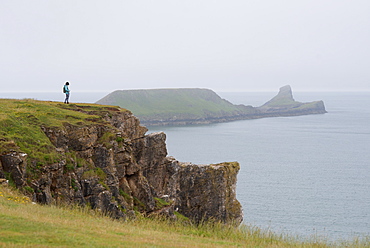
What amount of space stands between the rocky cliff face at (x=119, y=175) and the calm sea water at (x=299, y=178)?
10.6 meters

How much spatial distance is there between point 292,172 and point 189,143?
67127 millimetres

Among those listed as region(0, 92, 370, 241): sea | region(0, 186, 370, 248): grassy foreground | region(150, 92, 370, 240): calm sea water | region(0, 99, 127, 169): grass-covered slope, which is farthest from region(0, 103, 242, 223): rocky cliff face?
region(150, 92, 370, 240): calm sea water

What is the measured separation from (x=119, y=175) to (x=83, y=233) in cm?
1895

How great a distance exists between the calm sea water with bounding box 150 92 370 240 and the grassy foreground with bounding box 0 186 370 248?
12.1 ft

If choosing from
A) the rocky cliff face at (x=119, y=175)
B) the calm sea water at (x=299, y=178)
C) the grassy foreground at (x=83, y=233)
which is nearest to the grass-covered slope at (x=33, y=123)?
the rocky cliff face at (x=119, y=175)

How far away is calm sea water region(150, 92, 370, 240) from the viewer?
69.2 metres

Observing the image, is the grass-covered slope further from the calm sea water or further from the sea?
the calm sea water

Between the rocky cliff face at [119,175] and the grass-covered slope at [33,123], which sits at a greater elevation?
the grass-covered slope at [33,123]

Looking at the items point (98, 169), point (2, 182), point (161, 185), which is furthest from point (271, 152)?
point (2, 182)

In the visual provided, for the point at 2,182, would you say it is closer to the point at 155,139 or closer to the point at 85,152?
the point at 85,152

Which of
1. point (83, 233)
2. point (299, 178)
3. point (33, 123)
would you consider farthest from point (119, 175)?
point (299, 178)

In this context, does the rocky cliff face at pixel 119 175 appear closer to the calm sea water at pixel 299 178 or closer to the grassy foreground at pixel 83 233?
the grassy foreground at pixel 83 233

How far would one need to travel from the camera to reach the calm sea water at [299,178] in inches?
2724

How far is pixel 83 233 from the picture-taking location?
16.0 metres
